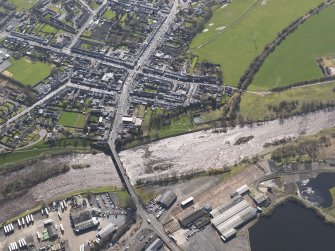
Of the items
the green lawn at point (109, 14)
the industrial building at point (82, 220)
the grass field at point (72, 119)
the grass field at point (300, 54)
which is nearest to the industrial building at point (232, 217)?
the industrial building at point (82, 220)

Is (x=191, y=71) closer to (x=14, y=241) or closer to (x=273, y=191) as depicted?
(x=273, y=191)

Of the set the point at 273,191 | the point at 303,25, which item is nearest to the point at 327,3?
the point at 303,25

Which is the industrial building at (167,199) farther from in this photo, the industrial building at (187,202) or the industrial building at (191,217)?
the industrial building at (191,217)

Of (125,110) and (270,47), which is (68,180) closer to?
(125,110)

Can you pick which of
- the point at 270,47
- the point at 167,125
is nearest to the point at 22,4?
the point at 167,125

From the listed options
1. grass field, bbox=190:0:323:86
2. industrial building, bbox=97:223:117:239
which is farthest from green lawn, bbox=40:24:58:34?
industrial building, bbox=97:223:117:239
